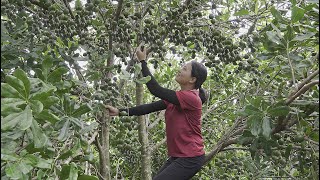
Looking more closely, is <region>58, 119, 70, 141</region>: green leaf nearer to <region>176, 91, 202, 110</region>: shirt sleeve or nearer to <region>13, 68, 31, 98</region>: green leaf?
<region>13, 68, 31, 98</region>: green leaf

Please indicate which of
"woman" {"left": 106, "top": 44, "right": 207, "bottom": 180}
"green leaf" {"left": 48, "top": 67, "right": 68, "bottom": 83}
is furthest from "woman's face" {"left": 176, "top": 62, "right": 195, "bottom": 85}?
"green leaf" {"left": 48, "top": 67, "right": 68, "bottom": 83}

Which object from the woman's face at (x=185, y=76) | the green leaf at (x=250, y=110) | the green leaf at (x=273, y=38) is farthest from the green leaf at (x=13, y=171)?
the woman's face at (x=185, y=76)

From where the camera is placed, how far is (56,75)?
227 cm

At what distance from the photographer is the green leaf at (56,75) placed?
2260 mm

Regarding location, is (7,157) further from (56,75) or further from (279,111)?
(279,111)

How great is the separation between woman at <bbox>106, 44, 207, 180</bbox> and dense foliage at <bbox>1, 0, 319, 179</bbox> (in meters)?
0.19

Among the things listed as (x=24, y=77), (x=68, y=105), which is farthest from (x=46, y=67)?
(x=24, y=77)

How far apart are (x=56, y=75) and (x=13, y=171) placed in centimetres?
68

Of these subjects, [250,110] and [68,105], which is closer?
[68,105]

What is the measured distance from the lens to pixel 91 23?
3258mm

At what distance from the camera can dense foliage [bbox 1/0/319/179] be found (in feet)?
6.32

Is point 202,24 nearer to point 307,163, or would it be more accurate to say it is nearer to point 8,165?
→ point 307,163

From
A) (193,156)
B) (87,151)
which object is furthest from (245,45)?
(87,151)

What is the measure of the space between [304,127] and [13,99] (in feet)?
5.23
